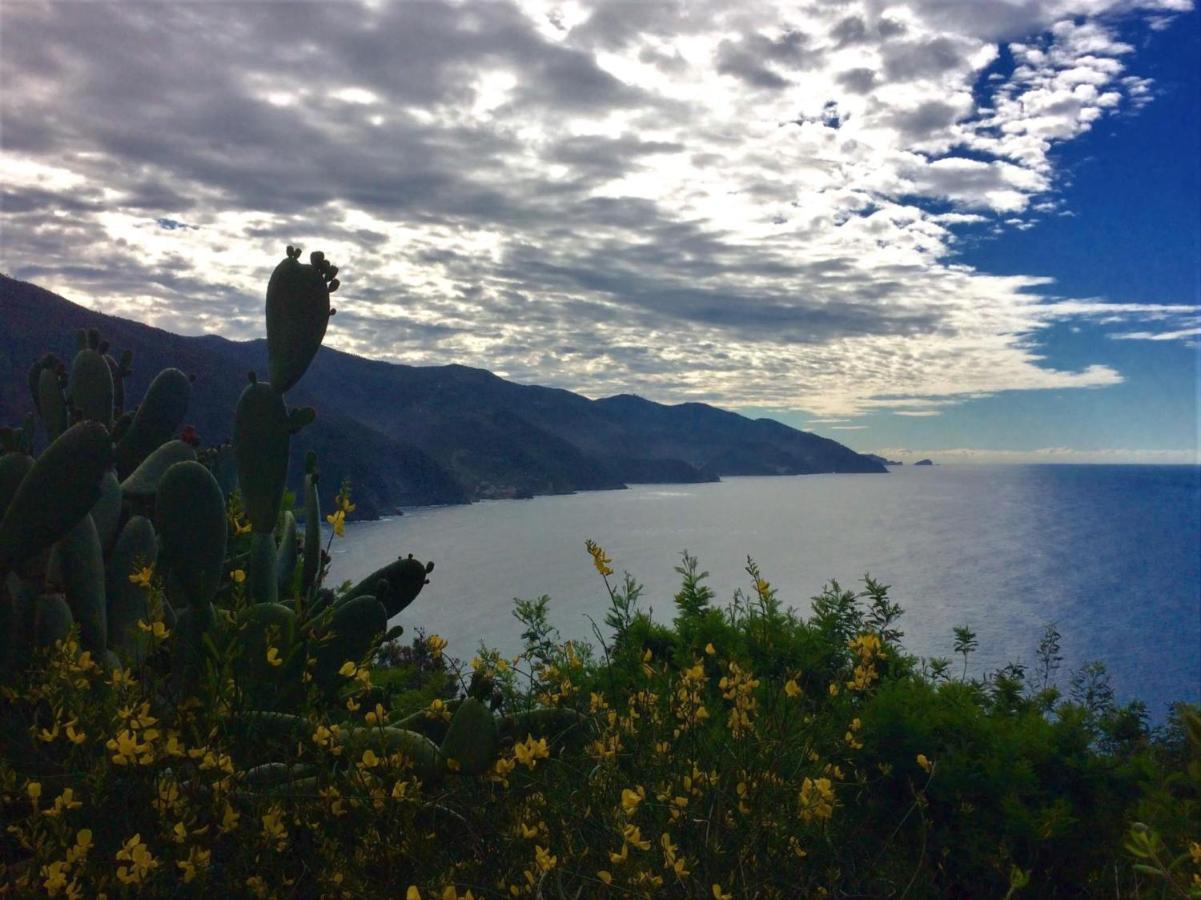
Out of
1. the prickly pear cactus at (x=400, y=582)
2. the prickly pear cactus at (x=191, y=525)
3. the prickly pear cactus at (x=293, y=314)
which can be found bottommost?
the prickly pear cactus at (x=400, y=582)

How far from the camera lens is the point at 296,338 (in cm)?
422

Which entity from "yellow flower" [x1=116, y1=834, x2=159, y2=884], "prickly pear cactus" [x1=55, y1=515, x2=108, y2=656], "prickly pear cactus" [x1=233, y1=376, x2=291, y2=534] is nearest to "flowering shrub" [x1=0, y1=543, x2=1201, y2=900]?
"yellow flower" [x1=116, y1=834, x2=159, y2=884]

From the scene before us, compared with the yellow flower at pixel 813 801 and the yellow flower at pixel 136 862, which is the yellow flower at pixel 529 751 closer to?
the yellow flower at pixel 813 801

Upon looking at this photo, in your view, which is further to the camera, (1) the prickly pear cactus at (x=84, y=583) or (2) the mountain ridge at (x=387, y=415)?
(2) the mountain ridge at (x=387, y=415)

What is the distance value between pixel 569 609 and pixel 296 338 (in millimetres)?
44886

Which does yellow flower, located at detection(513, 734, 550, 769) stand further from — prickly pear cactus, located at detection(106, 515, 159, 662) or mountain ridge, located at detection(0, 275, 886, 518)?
mountain ridge, located at detection(0, 275, 886, 518)

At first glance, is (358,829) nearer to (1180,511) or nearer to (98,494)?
(98,494)

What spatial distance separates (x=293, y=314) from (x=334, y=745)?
2.36 meters

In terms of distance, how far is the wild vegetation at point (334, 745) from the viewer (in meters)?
2.38

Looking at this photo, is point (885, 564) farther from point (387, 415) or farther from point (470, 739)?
point (387, 415)

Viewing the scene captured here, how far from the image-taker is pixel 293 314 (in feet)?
13.9

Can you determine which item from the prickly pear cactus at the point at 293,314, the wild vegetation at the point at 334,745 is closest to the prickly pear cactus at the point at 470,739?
the wild vegetation at the point at 334,745

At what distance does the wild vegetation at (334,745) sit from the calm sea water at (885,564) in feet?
19.5

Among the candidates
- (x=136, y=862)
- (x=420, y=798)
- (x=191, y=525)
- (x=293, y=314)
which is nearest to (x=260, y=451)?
(x=191, y=525)
